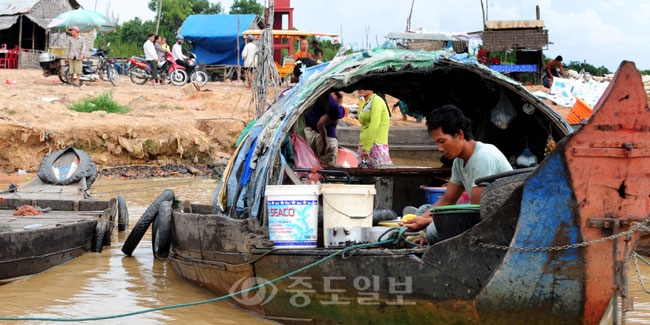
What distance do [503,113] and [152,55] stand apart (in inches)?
619

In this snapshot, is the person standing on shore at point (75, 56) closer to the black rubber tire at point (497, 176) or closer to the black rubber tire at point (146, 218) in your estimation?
the black rubber tire at point (146, 218)

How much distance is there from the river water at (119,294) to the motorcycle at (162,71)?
44.8ft

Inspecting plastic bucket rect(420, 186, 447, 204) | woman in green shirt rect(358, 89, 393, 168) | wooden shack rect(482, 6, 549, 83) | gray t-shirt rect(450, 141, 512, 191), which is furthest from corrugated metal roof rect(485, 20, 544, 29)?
gray t-shirt rect(450, 141, 512, 191)

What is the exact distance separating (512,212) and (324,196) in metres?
1.38

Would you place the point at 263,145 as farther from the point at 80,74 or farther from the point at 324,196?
the point at 80,74

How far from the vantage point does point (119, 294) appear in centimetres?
750

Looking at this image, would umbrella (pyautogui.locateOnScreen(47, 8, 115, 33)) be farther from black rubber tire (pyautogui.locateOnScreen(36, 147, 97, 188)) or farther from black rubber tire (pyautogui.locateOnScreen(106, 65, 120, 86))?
black rubber tire (pyautogui.locateOnScreen(36, 147, 97, 188))

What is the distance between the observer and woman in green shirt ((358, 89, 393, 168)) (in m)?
9.51

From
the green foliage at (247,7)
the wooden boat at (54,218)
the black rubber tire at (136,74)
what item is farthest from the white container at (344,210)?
the green foliage at (247,7)

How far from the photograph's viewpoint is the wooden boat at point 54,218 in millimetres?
7281

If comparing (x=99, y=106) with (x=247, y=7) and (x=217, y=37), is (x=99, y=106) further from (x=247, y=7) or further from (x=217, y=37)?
(x=247, y=7)

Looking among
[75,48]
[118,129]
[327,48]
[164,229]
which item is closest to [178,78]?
[75,48]

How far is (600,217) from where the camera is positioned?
16.3 ft

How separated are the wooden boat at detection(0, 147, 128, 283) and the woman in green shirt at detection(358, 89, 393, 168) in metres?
2.99
